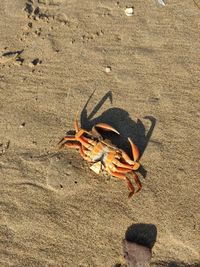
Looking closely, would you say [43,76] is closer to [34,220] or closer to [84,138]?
[84,138]

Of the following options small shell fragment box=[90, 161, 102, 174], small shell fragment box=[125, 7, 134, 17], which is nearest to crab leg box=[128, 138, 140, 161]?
small shell fragment box=[90, 161, 102, 174]

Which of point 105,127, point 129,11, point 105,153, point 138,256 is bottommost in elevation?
point 138,256

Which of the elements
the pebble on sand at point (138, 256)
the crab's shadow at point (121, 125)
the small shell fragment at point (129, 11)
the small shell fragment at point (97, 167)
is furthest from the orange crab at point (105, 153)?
the small shell fragment at point (129, 11)

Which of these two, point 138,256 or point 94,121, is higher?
point 94,121

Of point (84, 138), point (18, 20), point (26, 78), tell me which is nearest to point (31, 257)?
point (84, 138)

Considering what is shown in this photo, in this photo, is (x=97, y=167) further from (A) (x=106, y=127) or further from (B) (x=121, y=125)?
(B) (x=121, y=125)

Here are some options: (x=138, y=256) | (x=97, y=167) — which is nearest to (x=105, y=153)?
(x=97, y=167)
